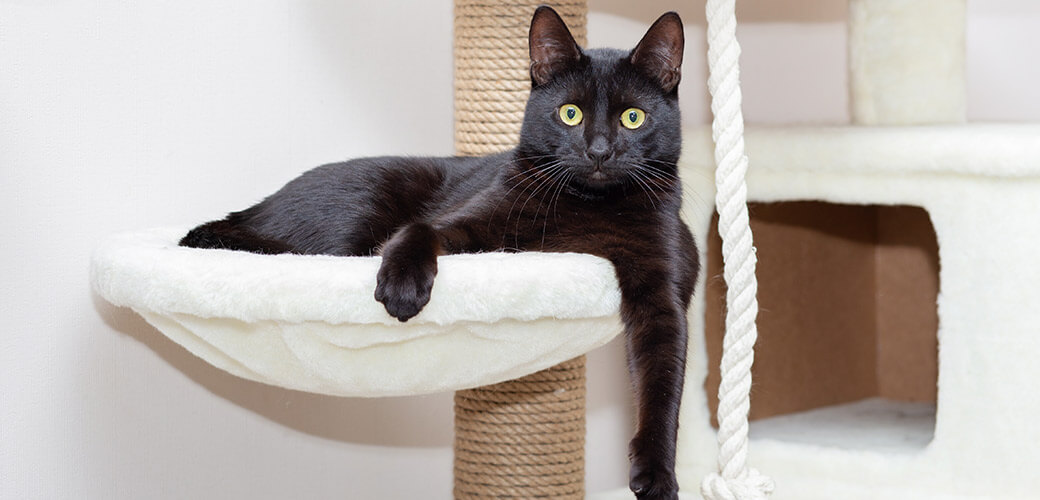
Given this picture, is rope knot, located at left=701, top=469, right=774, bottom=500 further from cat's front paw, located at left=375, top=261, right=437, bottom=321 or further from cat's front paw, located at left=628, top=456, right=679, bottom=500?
cat's front paw, located at left=375, top=261, right=437, bottom=321

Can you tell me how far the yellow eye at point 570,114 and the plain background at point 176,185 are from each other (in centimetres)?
63

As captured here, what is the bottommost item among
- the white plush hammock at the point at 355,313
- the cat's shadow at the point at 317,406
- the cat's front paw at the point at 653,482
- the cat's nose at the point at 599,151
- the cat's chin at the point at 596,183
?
the cat's shadow at the point at 317,406

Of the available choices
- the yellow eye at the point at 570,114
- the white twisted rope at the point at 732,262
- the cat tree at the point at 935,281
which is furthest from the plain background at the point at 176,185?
the white twisted rope at the point at 732,262

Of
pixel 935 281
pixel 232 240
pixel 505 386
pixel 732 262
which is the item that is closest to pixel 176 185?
pixel 232 240

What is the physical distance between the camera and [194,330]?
1.09 meters

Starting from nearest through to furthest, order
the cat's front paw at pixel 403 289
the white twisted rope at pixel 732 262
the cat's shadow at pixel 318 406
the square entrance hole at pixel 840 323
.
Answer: the cat's front paw at pixel 403 289 → the white twisted rope at pixel 732 262 → the cat's shadow at pixel 318 406 → the square entrance hole at pixel 840 323

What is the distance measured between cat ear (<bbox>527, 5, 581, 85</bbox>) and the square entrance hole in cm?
77

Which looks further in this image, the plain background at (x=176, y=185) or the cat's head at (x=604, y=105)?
the plain background at (x=176, y=185)

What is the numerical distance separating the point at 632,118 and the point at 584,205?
0.37 ft

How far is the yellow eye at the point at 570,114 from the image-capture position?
1.18m

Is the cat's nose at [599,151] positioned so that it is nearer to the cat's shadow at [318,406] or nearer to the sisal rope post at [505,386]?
the sisal rope post at [505,386]

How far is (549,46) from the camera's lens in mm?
1202

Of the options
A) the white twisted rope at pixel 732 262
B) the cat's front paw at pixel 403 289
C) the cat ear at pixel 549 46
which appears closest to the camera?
the cat's front paw at pixel 403 289

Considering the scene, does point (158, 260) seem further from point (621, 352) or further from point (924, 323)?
point (924, 323)
